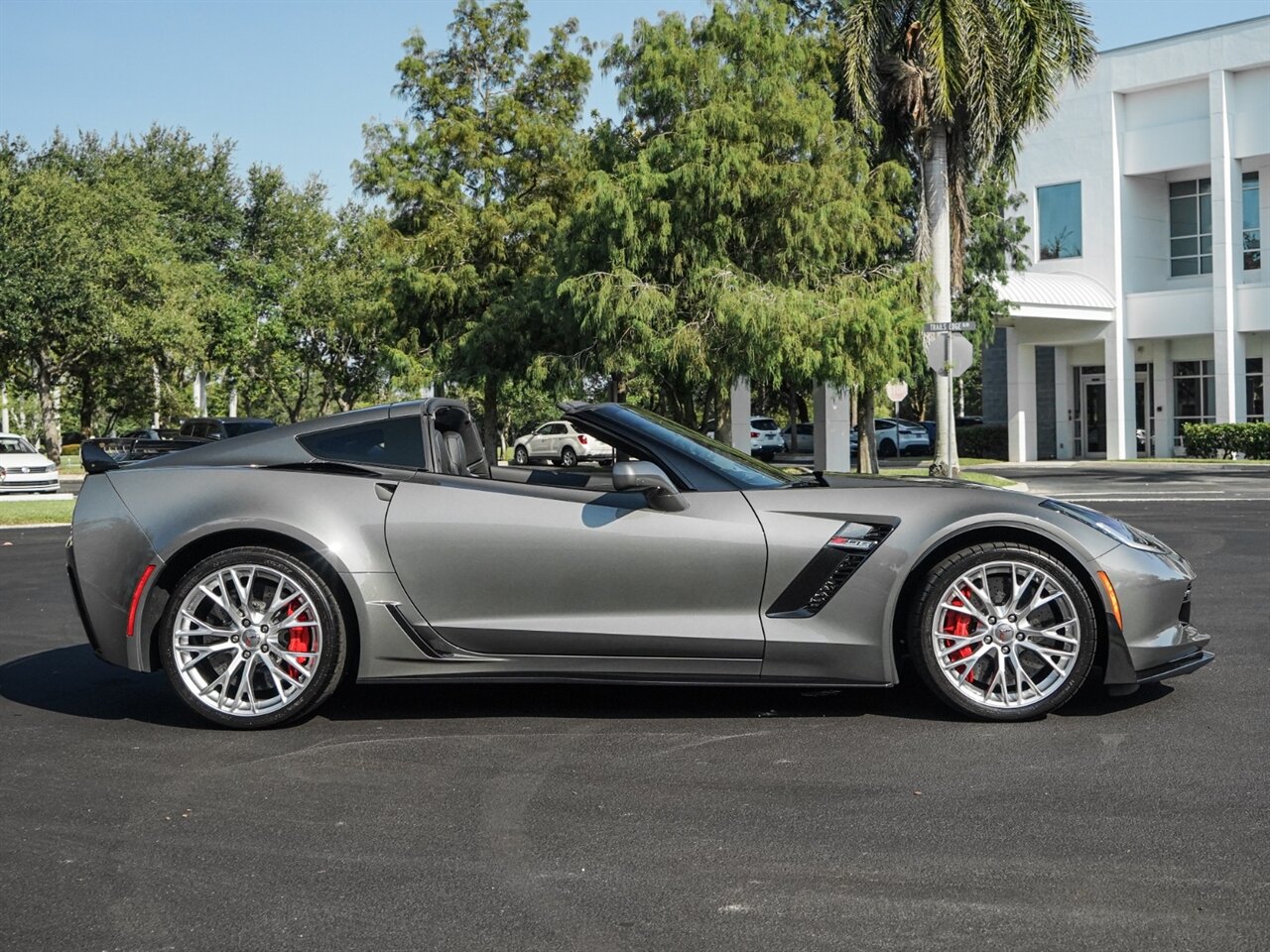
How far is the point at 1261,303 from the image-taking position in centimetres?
3925

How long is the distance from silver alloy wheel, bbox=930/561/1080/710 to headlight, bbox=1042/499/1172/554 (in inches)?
13.1

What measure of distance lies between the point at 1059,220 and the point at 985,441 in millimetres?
7878

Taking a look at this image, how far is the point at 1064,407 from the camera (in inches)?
1736

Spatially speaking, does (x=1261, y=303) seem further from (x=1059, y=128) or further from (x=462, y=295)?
(x=462, y=295)

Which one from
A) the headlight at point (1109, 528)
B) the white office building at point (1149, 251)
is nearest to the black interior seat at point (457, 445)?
the headlight at point (1109, 528)

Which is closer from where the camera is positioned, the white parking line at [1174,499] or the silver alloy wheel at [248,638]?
the silver alloy wheel at [248,638]

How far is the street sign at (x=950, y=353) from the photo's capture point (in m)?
22.6

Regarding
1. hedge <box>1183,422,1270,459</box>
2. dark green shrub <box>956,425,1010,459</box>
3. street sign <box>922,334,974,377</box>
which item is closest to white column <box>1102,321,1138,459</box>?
hedge <box>1183,422,1270,459</box>

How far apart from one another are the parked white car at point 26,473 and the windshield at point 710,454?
26485 mm

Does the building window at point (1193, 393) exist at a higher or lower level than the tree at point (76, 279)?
lower

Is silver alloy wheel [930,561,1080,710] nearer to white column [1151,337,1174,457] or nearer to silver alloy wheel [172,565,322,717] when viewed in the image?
silver alloy wheel [172,565,322,717]

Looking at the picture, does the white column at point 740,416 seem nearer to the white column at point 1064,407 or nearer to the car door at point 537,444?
Answer: the car door at point 537,444

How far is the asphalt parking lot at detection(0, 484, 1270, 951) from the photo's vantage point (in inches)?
133

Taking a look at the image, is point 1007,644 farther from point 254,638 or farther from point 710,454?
point 254,638
